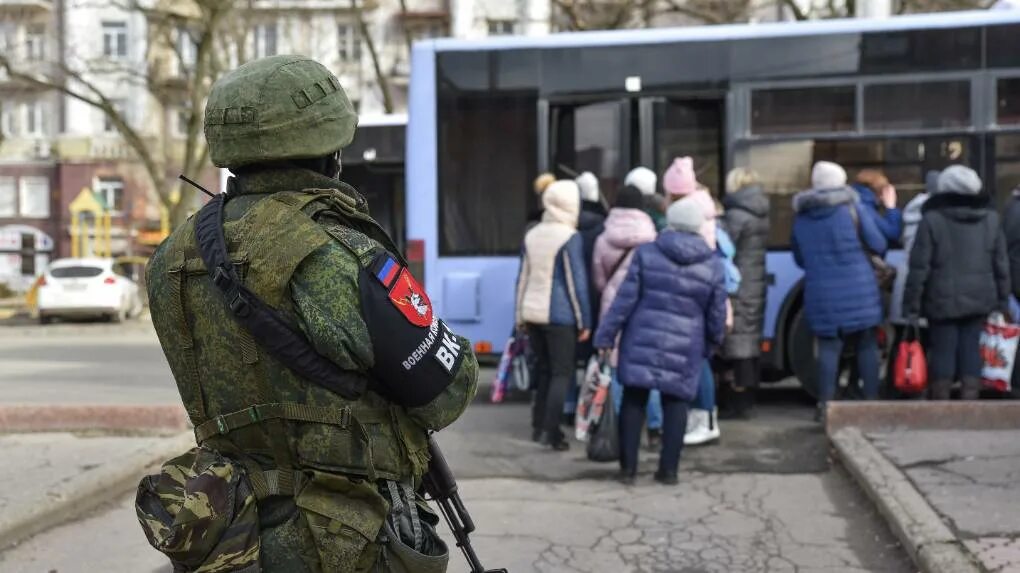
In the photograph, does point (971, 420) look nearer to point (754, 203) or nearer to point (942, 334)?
point (942, 334)

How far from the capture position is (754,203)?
8.56 metres

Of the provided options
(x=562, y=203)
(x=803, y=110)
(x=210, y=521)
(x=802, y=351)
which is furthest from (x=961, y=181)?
(x=210, y=521)

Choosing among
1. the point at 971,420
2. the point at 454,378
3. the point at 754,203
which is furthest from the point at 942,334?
the point at 454,378

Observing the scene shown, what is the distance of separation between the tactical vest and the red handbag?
263 inches

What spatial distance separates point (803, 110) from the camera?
9.52 m

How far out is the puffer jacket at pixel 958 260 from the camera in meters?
8.17

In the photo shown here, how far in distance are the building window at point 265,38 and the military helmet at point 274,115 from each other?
44713mm

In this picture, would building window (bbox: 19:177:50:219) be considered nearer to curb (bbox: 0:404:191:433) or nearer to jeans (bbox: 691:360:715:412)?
curb (bbox: 0:404:191:433)

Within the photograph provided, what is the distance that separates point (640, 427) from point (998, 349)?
10.5 ft

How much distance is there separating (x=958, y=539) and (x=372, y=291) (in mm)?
3698

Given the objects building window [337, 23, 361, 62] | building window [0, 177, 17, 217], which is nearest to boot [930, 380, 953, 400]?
building window [337, 23, 361, 62]

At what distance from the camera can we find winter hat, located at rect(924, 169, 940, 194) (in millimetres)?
8973

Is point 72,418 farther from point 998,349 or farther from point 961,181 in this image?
point 998,349

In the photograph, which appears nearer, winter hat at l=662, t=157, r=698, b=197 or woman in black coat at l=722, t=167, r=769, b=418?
winter hat at l=662, t=157, r=698, b=197
